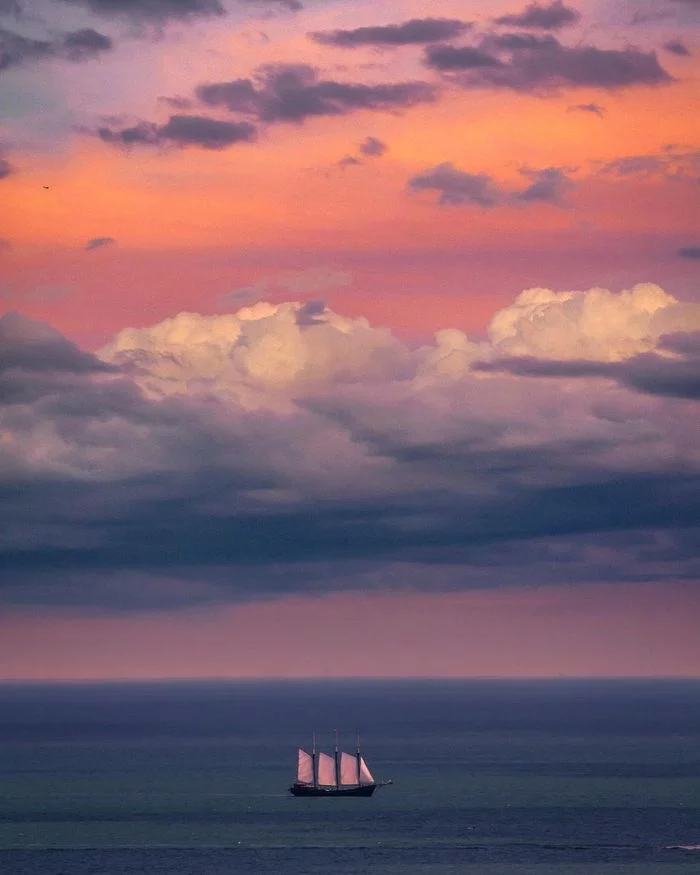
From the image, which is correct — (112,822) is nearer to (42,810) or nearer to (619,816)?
(42,810)

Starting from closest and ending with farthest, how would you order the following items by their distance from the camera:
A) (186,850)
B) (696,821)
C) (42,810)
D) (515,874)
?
(515,874), (186,850), (696,821), (42,810)

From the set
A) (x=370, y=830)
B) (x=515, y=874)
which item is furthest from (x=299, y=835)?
(x=515, y=874)

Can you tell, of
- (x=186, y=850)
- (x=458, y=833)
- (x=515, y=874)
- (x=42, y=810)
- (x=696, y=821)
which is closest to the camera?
(x=515, y=874)

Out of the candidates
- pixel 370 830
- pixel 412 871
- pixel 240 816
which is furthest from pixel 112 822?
pixel 412 871

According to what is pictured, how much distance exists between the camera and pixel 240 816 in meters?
192

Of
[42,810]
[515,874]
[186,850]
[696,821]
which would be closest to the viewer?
[515,874]

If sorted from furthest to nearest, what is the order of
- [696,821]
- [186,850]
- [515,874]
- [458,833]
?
1. [696,821]
2. [458,833]
3. [186,850]
4. [515,874]

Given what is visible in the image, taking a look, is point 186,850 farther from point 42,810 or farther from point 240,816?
point 42,810

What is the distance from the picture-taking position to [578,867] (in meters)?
150

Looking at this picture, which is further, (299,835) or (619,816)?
(619,816)

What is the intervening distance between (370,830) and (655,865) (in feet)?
132

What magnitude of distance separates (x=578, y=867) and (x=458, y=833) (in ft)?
86.7

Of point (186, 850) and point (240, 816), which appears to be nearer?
point (186, 850)

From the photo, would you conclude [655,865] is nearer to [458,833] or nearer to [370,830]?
[458,833]
